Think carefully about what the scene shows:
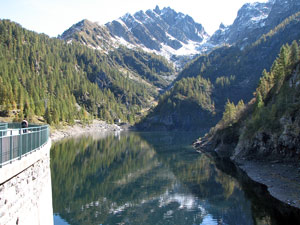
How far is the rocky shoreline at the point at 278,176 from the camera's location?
120 feet

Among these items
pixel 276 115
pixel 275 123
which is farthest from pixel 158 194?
pixel 276 115

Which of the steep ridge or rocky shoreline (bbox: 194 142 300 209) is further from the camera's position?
the steep ridge

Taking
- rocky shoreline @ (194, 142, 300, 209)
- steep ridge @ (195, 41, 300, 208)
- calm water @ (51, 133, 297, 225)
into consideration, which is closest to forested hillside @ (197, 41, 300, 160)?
steep ridge @ (195, 41, 300, 208)

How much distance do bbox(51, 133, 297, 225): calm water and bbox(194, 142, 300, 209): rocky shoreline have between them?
5.33 feet

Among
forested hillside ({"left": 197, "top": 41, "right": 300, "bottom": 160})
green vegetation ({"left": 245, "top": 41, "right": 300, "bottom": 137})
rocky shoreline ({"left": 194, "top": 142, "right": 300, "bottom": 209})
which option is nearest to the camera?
rocky shoreline ({"left": 194, "top": 142, "right": 300, "bottom": 209})

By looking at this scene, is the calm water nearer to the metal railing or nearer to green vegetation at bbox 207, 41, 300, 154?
green vegetation at bbox 207, 41, 300, 154

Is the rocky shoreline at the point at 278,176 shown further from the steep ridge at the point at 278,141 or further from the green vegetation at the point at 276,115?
the green vegetation at the point at 276,115

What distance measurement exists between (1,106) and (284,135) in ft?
365

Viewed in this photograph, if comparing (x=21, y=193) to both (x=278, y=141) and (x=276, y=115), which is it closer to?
(x=278, y=141)

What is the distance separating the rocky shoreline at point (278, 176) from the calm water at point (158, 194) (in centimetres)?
163

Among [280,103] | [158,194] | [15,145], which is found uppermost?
[280,103]

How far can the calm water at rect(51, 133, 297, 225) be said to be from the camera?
114 ft

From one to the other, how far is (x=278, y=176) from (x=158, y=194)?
68.4 feet

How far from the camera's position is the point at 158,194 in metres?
45.9
